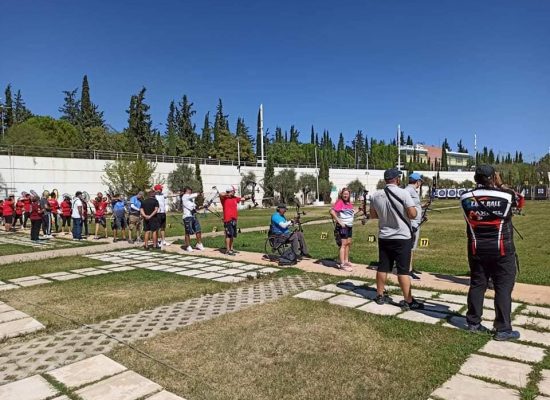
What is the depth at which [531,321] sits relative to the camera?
488 centimetres

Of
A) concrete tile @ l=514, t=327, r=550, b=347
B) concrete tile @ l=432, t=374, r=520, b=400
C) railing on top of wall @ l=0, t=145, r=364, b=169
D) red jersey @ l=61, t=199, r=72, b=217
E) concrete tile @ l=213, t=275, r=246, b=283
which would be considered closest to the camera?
concrete tile @ l=432, t=374, r=520, b=400

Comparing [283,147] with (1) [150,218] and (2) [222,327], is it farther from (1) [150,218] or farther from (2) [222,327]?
(2) [222,327]

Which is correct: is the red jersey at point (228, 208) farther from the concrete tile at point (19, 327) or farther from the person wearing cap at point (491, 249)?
the person wearing cap at point (491, 249)

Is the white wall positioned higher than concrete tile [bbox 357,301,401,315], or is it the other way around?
the white wall

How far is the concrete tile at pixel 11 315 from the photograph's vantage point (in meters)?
5.30

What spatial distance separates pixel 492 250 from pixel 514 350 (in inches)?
39.8

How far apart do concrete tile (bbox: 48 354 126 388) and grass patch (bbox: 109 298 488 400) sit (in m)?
0.12

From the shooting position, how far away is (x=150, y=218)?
11.3 metres

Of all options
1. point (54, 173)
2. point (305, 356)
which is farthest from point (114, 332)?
point (54, 173)

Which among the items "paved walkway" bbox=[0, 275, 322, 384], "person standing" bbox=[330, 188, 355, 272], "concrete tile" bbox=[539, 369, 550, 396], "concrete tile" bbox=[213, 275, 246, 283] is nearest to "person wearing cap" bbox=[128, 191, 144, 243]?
"concrete tile" bbox=[213, 275, 246, 283]

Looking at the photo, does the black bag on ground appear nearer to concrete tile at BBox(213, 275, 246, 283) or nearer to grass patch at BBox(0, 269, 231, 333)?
concrete tile at BBox(213, 275, 246, 283)

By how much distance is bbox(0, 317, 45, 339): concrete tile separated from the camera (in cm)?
480

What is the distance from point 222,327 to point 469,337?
2606mm

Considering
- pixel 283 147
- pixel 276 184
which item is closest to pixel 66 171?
pixel 276 184
